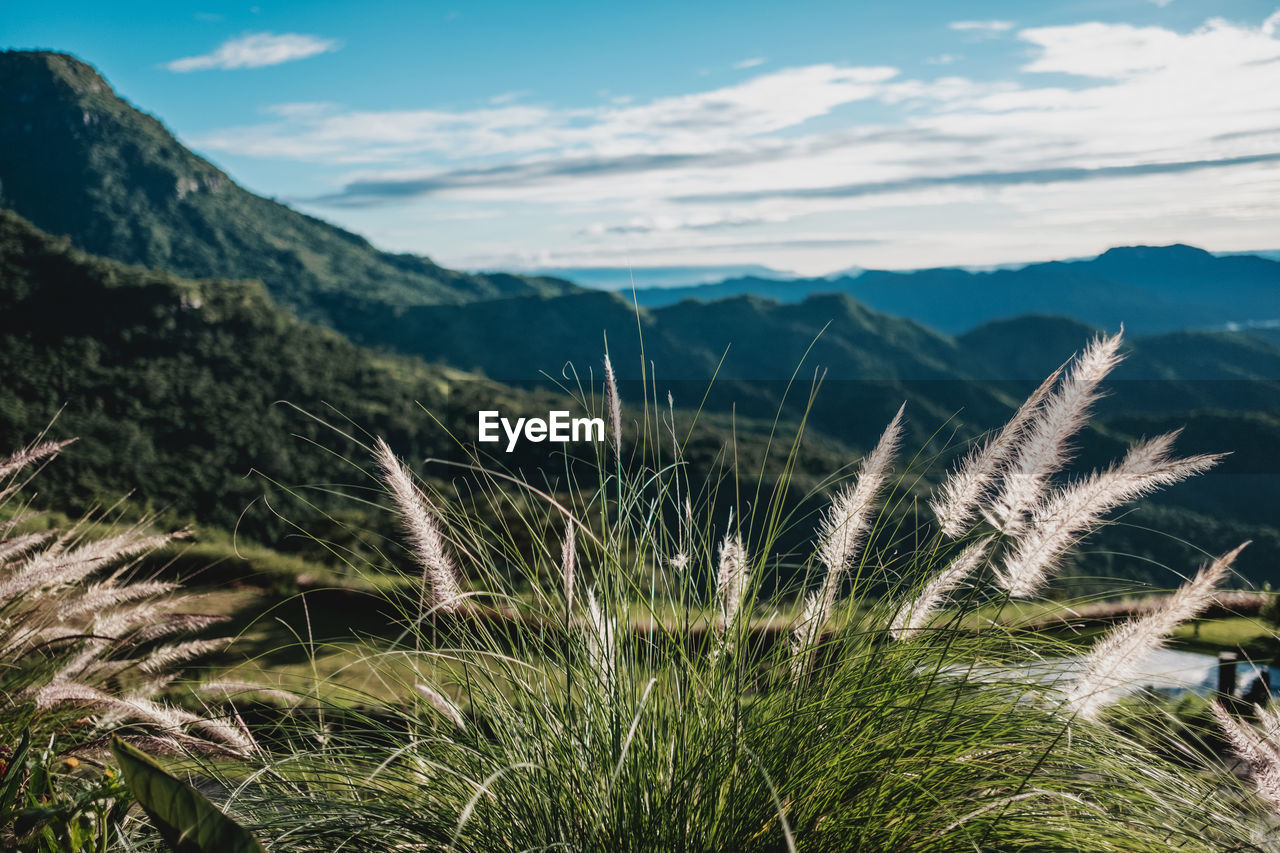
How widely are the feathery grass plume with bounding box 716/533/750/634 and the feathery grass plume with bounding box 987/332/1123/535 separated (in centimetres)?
48

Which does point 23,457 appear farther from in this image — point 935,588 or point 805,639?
point 935,588

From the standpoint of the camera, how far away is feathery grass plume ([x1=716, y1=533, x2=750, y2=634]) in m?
1.57

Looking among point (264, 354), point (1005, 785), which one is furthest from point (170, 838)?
point (264, 354)

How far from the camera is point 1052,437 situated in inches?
54.0

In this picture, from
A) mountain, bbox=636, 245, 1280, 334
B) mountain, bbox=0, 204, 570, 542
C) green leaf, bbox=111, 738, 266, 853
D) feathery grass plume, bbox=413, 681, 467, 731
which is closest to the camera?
green leaf, bbox=111, 738, 266, 853

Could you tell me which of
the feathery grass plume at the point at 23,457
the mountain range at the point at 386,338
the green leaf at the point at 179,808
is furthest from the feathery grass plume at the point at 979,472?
the mountain range at the point at 386,338

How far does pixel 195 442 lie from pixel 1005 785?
112ft

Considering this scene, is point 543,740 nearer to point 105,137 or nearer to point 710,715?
point 710,715

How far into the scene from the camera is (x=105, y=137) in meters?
67.1

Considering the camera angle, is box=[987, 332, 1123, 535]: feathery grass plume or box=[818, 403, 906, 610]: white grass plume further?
box=[818, 403, 906, 610]: white grass plume

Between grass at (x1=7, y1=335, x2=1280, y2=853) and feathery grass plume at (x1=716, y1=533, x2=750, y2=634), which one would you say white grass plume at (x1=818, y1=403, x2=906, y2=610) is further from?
feathery grass plume at (x1=716, y1=533, x2=750, y2=634)

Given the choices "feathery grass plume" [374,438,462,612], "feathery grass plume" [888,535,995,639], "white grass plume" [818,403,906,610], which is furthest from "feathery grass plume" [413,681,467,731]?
"feathery grass plume" [888,535,995,639]

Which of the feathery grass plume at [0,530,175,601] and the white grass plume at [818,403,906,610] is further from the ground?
the white grass plume at [818,403,906,610]

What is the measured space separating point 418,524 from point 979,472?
1059 millimetres
